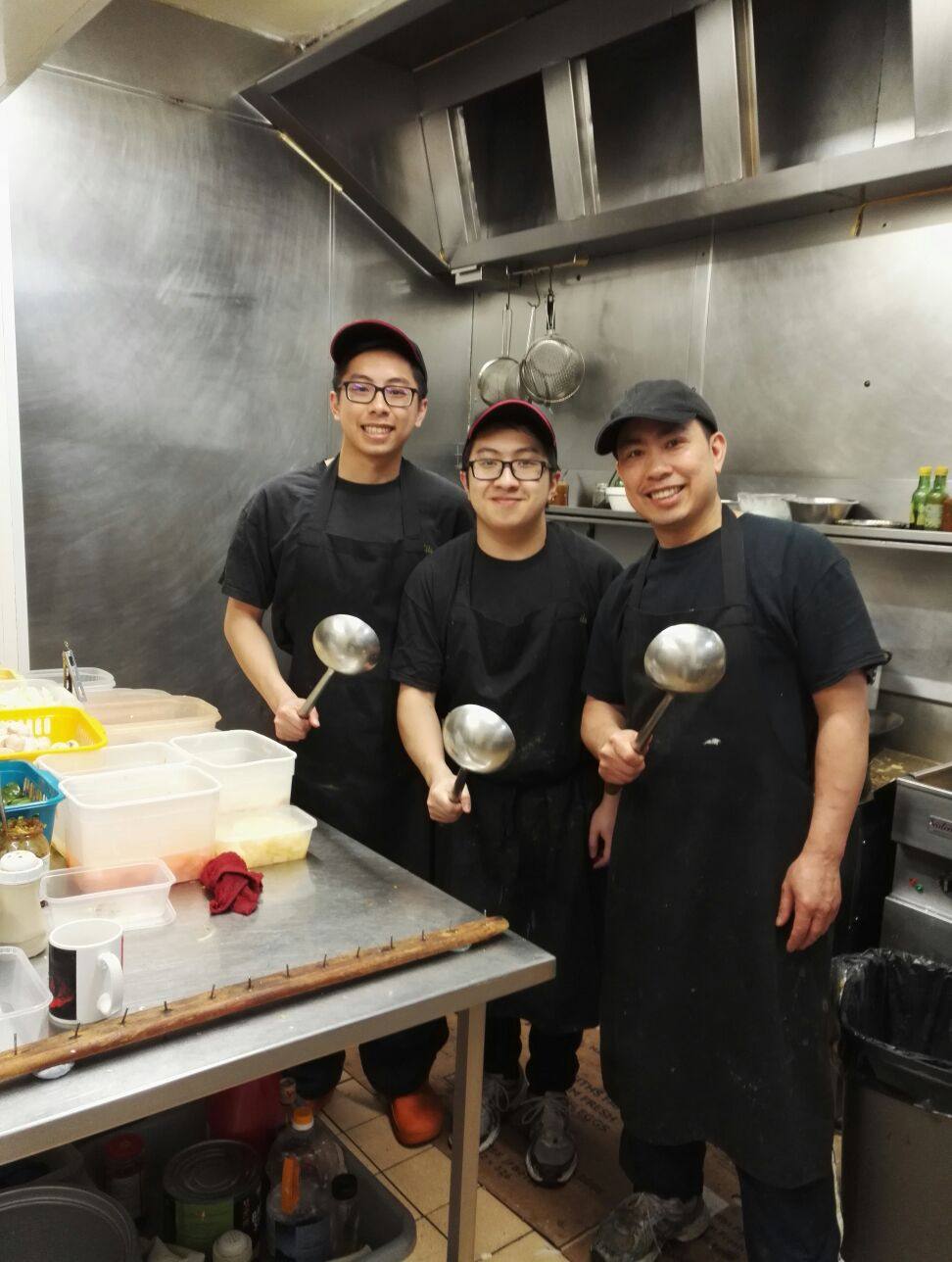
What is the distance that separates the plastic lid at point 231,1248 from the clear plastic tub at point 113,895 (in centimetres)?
70

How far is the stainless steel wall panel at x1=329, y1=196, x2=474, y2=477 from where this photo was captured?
3791mm

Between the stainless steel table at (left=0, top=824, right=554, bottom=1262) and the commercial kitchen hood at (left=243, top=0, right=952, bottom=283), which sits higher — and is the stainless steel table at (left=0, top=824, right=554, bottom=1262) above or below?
below

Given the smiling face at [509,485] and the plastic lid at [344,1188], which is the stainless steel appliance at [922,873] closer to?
the smiling face at [509,485]

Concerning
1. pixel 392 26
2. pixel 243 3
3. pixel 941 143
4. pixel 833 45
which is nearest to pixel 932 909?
pixel 941 143

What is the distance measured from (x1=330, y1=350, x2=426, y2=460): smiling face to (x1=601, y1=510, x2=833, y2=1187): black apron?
0.69 m

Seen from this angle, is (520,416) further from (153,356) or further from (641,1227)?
(153,356)

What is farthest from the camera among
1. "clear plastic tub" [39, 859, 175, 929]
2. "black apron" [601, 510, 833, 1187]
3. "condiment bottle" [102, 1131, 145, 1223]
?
"condiment bottle" [102, 1131, 145, 1223]

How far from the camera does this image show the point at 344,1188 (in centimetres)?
167

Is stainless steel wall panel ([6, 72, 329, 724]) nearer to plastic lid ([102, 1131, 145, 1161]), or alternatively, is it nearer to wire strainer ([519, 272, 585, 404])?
wire strainer ([519, 272, 585, 404])

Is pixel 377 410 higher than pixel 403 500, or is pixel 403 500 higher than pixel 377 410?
pixel 377 410

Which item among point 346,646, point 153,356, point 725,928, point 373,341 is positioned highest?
point 153,356

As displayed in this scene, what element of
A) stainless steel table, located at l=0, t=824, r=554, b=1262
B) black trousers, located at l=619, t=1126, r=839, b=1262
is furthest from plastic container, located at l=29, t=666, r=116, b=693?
black trousers, located at l=619, t=1126, r=839, b=1262

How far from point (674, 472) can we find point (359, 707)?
873mm

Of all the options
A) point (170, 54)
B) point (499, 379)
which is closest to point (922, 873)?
point (499, 379)
